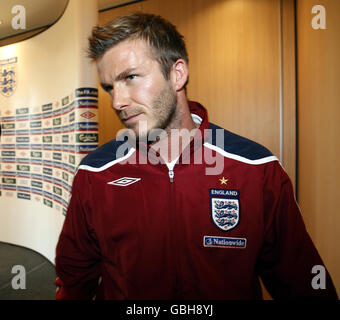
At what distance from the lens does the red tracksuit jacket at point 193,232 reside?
2.43 ft

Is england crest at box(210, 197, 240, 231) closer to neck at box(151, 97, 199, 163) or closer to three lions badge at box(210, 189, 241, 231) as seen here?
three lions badge at box(210, 189, 241, 231)

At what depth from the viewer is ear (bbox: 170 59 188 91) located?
0.89 metres

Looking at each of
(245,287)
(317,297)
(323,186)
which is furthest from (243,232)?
(323,186)

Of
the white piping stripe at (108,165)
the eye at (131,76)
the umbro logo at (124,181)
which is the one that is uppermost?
the eye at (131,76)

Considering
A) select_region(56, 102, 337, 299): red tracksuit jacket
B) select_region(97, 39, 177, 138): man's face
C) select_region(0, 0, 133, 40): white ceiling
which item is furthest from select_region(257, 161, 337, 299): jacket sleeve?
select_region(0, 0, 133, 40): white ceiling

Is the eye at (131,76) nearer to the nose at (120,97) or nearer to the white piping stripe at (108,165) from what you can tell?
the nose at (120,97)

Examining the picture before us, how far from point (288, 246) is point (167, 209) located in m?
0.39

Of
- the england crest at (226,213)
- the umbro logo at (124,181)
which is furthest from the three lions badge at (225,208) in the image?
the umbro logo at (124,181)

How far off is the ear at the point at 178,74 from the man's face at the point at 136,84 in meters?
0.07

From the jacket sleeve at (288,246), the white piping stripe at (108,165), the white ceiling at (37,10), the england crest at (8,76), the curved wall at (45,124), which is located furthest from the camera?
the england crest at (8,76)

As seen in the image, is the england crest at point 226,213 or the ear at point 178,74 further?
the ear at point 178,74

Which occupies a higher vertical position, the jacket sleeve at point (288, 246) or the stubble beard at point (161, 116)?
the stubble beard at point (161, 116)

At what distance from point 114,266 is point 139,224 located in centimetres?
17

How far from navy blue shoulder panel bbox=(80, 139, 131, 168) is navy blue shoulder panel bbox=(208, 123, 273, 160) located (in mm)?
326
